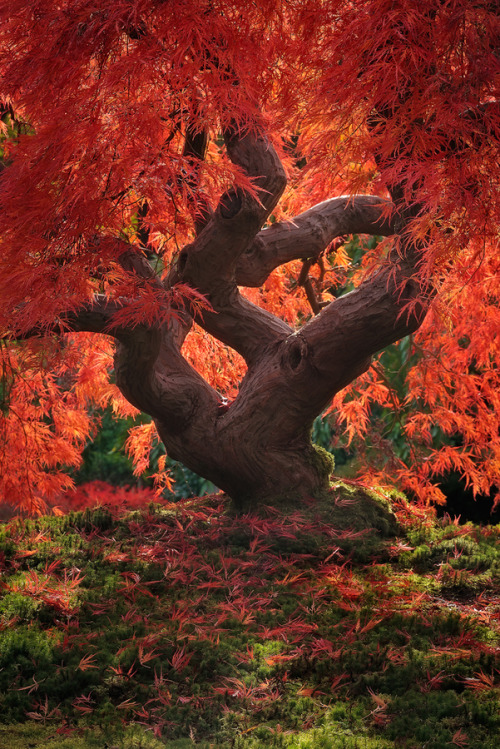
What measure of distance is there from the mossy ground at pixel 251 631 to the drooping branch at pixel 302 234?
0.95 meters

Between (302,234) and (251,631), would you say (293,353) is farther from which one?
(251,631)

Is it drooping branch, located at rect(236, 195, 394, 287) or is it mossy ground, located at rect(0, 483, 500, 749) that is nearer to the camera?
mossy ground, located at rect(0, 483, 500, 749)

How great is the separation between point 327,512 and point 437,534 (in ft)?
1.57

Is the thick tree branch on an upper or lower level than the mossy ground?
upper

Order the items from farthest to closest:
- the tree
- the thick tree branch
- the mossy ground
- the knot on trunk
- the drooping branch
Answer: the drooping branch, the knot on trunk, the thick tree branch, the mossy ground, the tree

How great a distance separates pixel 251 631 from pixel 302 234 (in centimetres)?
156

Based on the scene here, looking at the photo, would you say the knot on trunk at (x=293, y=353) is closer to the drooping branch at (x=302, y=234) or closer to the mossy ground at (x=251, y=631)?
the drooping branch at (x=302, y=234)

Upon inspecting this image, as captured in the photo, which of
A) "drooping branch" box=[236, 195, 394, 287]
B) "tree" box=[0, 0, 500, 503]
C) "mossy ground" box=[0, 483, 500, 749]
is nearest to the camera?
"tree" box=[0, 0, 500, 503]

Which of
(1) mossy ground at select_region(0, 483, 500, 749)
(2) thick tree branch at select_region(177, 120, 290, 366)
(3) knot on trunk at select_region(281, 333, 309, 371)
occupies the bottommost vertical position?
(1) mossy ground at select_region(0, 483, 500, 749)

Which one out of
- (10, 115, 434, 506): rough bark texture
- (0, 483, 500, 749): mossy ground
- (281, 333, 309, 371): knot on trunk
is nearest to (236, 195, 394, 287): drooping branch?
(10, 115, 434, 506): rough bark texture

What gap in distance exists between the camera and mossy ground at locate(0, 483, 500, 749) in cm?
149

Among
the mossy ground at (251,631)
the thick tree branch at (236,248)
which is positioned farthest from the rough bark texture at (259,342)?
the mossy ground at (251,631)

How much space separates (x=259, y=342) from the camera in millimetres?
2893

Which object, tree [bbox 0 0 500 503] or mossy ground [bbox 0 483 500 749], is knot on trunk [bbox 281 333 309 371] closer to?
tree [bbox 0 0 500 503]
